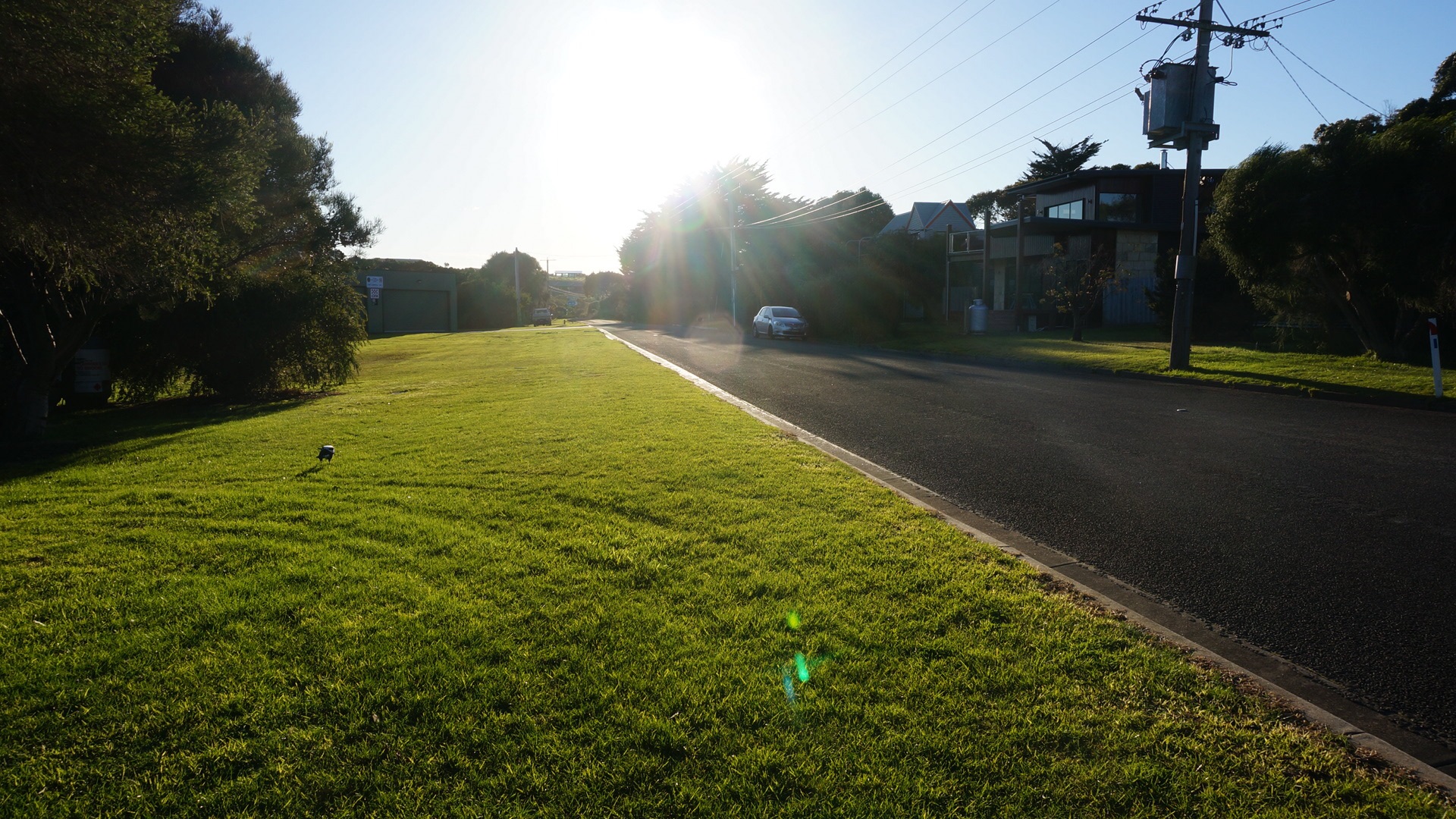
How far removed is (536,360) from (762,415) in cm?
1362

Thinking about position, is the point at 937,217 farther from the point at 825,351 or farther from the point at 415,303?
the point at 415,303

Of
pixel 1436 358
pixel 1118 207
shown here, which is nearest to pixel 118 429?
pixel 1436 358

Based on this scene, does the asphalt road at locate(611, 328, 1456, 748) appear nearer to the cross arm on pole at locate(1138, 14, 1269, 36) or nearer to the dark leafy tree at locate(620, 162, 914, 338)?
the cross arm on pole at locate(1138, 14, 1269, 36)

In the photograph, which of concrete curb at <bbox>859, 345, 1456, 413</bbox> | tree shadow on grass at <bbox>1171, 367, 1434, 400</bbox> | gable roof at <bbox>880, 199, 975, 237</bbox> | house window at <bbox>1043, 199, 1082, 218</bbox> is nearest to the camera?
concrete curb at <bbox>859, 345, 1456, 413</bbox>

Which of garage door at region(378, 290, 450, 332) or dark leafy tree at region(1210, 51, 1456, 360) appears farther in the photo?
garage door at region(378, 290, 450, 332)

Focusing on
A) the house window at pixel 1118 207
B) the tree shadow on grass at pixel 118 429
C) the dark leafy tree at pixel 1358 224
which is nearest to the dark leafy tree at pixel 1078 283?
the house window at pixel 1118 207

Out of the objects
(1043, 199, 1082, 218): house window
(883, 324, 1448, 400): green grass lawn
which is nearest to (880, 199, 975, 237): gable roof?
(1043, 199, 1082, 218): house window

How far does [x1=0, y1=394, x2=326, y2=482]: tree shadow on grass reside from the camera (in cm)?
938

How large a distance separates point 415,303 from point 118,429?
169 feet

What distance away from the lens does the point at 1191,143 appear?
16672mm

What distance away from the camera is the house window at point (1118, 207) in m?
36.5

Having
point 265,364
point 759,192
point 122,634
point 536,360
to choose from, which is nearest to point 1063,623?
point 122,634

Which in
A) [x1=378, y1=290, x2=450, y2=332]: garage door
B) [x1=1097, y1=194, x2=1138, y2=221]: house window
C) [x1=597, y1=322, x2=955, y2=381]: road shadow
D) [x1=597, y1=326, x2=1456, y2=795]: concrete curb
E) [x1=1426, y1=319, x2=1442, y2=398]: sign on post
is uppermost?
[x1=1097, y1=194, x2=1138, y2=221]: house window

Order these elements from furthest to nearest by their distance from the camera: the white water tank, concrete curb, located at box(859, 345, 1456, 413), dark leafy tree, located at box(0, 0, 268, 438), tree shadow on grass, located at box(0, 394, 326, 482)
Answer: the white water tank
concrete curb, located at box(859, 345, 1456, 413)
tree shadow on grass, located at box(0, 394, 326, 482)
dark leafy tree, located at box(0, 0, 268, 438)
